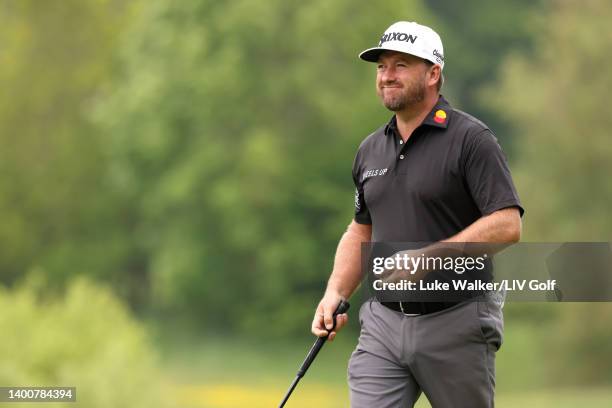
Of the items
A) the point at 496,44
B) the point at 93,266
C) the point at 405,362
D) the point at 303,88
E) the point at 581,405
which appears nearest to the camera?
the point at 405,362

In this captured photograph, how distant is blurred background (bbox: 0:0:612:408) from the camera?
38.0m

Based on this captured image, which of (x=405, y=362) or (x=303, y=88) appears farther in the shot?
(x=303, y=88)

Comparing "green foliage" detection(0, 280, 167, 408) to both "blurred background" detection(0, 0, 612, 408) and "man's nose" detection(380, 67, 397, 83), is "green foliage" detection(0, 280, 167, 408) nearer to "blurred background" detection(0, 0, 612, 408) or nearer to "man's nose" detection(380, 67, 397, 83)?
"man's nose" detection(380, 67, 397, 83)

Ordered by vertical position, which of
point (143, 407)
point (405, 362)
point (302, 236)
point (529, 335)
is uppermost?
point (302, 236)

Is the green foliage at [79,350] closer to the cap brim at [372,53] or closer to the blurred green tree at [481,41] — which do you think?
the cap brim at [372,53]

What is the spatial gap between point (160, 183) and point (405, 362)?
41.8 m

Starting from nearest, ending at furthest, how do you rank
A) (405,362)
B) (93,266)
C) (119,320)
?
1. (405,362)
2. (119,320)
3. (93,266)

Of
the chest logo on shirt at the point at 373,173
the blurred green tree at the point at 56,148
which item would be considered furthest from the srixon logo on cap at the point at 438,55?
the blurred green tree at the point at 56,148

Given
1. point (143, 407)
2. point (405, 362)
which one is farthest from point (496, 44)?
point (405, 362)

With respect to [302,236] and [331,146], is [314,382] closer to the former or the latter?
[302,236]

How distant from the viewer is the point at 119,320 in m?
18.4

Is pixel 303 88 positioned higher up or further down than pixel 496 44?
further down

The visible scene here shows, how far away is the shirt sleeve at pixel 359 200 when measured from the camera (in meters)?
6.02

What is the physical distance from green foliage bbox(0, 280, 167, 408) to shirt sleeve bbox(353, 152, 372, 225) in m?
6.76
